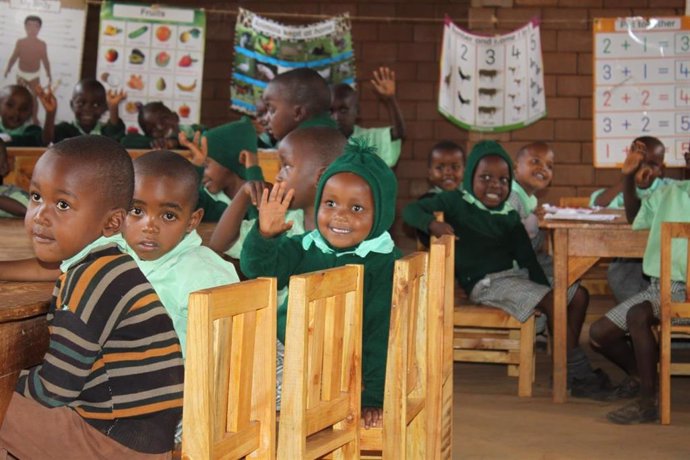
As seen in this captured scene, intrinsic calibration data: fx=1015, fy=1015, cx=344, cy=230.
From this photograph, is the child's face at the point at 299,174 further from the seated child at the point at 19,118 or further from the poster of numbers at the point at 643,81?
the poster of numbers at the point at 643,81

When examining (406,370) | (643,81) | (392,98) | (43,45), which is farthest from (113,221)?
(43,45)

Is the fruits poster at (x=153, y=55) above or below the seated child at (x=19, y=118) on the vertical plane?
above

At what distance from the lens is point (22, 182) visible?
17.1 ft

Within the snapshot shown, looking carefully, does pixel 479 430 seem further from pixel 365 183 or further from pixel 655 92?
pixel 655 92

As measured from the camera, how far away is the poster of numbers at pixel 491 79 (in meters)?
7.50

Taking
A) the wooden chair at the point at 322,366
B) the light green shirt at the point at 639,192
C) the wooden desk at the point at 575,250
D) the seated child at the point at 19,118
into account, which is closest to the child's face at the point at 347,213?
the wooden chair at the point at 322,366

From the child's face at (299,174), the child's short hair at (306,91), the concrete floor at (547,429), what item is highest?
the child's short hair at (306,91)

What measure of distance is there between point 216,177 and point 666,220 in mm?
1914

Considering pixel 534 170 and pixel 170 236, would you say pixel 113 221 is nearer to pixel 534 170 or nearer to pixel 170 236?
pixel 170 236

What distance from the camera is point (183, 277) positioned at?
239 cm

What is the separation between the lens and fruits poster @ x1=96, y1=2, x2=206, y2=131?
7793mm

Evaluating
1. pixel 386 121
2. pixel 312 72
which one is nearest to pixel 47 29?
pixel 386 121

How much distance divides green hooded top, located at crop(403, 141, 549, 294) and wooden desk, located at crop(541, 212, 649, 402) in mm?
316

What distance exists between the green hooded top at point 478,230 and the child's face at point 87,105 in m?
2.90
